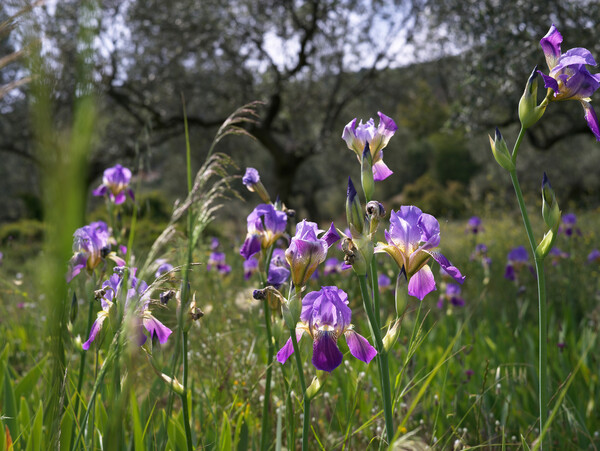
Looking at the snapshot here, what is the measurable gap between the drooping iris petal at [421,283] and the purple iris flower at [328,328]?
0.52 feet

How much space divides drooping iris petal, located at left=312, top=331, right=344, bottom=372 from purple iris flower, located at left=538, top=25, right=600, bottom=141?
71 cm

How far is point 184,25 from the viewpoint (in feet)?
35.6

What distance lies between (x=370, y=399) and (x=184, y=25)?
10390mm

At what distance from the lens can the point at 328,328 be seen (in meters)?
1.06

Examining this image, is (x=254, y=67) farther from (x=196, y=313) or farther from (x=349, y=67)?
(x=196, y=313)

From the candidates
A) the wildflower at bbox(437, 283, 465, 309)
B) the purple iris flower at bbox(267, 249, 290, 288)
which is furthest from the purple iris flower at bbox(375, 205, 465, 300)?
the wildflower at bbox(437, 283, 465, 309)

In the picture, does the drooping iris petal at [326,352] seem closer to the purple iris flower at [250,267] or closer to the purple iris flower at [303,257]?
the purple iris flower at [303,257]

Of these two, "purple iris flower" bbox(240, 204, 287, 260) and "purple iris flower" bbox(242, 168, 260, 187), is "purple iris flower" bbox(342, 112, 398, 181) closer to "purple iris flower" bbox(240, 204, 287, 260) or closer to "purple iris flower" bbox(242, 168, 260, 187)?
"purple iris flower" bbox(240, 204, 287, 260)

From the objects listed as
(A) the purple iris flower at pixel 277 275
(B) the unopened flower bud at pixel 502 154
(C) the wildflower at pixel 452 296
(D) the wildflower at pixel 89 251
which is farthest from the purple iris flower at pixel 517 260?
Answer: (D) the wildflower at pixel 89 251

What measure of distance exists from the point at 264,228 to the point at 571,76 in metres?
0.89

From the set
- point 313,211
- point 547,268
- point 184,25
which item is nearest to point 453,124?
point 547,268

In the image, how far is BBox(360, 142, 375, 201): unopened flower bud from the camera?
3.60 feet

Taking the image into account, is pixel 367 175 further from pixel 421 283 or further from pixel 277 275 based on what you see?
pixel 277 275

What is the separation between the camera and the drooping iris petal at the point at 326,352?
988mm
